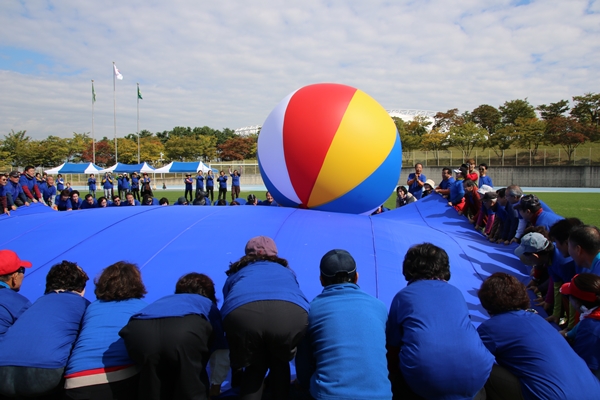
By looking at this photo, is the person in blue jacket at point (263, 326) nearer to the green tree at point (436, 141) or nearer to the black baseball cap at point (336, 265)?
the black baseball cap at point (336, 265)

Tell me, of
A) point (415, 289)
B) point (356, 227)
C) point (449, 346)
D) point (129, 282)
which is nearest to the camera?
point (449, 346)

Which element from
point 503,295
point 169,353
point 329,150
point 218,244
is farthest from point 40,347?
point 329,150

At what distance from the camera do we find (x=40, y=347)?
8.51 feet

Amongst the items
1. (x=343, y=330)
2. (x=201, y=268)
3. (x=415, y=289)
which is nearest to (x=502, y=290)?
(x=415, y=289)

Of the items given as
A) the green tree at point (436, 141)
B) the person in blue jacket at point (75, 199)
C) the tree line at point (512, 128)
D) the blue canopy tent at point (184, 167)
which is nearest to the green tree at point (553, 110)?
the tree line at point (512, 128)

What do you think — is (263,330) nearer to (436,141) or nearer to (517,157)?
(517,157)

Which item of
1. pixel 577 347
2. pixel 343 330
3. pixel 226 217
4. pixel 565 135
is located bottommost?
pixel 577 347

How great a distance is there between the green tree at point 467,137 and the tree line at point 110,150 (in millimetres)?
31844

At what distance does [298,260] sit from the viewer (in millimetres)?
4578

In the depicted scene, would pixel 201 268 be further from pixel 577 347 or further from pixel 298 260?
pixel 577 347

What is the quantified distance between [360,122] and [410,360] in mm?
3634

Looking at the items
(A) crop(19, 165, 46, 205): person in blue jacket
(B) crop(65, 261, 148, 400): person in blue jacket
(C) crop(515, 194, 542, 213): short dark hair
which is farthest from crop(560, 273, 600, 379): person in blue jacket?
(A) crop(19, 165, 46, 205): person in blue jacket

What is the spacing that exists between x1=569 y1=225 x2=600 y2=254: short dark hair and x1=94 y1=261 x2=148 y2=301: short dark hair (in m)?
3.51

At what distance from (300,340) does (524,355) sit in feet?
4.50
